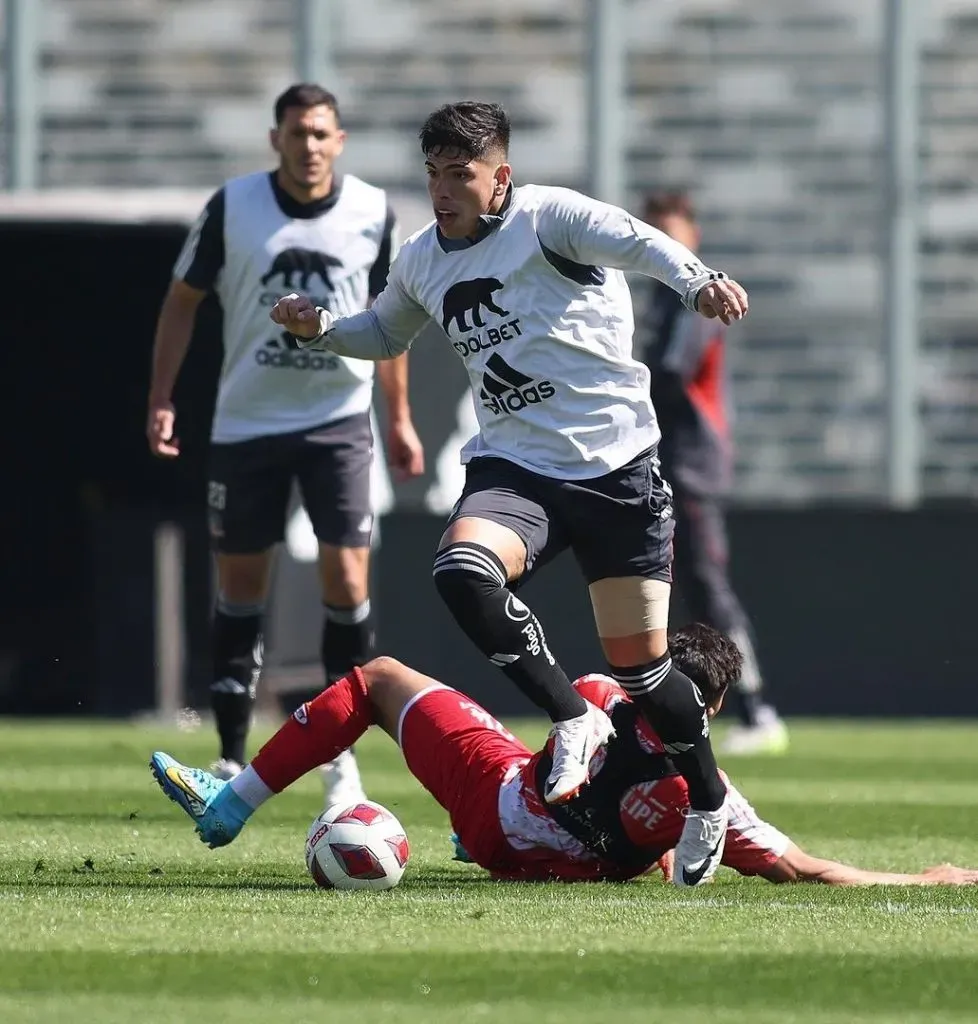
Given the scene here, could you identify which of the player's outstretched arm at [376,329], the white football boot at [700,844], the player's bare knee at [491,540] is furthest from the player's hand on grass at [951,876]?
the player's outstretched arm at [376,329]

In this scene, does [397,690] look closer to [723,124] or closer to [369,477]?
[369,477]

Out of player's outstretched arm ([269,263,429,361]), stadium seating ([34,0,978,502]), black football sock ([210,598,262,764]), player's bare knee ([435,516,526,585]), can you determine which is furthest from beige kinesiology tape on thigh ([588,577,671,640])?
stadium seating ([34,0,978,502])

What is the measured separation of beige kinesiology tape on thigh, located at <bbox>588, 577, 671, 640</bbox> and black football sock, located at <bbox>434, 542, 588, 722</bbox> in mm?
295

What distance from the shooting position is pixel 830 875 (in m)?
5.95

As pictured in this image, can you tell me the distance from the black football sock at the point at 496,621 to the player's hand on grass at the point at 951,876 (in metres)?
1.05

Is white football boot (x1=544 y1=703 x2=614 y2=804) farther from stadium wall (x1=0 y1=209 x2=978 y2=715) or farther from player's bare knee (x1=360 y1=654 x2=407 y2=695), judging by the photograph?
stadium wall (x1=0 y1=209 x2=978 y2=715)

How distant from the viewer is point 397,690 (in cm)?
605

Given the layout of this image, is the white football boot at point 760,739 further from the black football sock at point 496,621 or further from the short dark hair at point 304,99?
the black football sock at point 496,621

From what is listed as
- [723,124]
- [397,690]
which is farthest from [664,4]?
[397,690]

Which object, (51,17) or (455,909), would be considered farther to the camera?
(51,17)

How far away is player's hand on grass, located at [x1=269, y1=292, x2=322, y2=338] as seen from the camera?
20.5 ft

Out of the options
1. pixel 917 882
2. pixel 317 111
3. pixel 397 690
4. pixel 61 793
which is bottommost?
pixel 61 793

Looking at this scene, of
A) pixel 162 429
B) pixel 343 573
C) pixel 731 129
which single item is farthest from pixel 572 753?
pixel 731 129

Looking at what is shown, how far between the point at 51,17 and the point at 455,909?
42.3 ft
